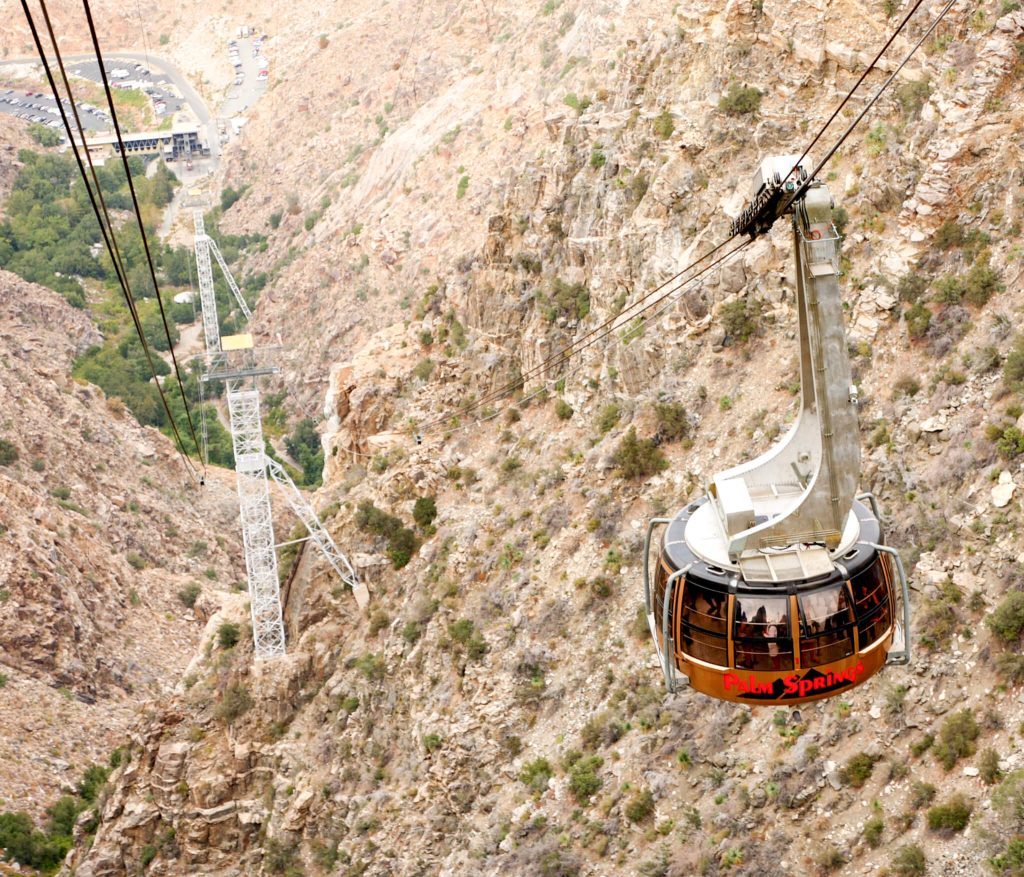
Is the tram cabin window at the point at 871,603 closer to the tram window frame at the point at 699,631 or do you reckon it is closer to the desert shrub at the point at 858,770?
the tram window frame at the point at 699,631

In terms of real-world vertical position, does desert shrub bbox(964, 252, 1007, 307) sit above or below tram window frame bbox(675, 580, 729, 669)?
below

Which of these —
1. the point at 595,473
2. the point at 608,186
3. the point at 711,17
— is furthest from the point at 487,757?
the point at 711,17

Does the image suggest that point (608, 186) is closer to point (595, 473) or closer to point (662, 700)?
point (595, 473)

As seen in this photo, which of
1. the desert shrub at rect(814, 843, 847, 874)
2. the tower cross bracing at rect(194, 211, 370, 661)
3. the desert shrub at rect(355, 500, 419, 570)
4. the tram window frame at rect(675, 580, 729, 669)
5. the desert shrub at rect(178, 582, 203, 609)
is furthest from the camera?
the desert shrub at rect(178, 582, 203, 609)

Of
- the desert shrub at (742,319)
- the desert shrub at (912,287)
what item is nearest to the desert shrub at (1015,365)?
the desert shrub at (912,287)

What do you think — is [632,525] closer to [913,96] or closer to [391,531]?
[391,531]

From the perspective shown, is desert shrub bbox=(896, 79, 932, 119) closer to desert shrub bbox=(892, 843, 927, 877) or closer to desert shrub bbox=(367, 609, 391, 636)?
desert shrub bbox=(892, 843, 927, 877)

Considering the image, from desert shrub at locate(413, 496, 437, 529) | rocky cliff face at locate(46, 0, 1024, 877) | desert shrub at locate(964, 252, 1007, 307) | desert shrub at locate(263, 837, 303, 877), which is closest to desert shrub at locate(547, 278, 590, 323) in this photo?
rocky cliff face at locate(46, 0, 1024, 877)
